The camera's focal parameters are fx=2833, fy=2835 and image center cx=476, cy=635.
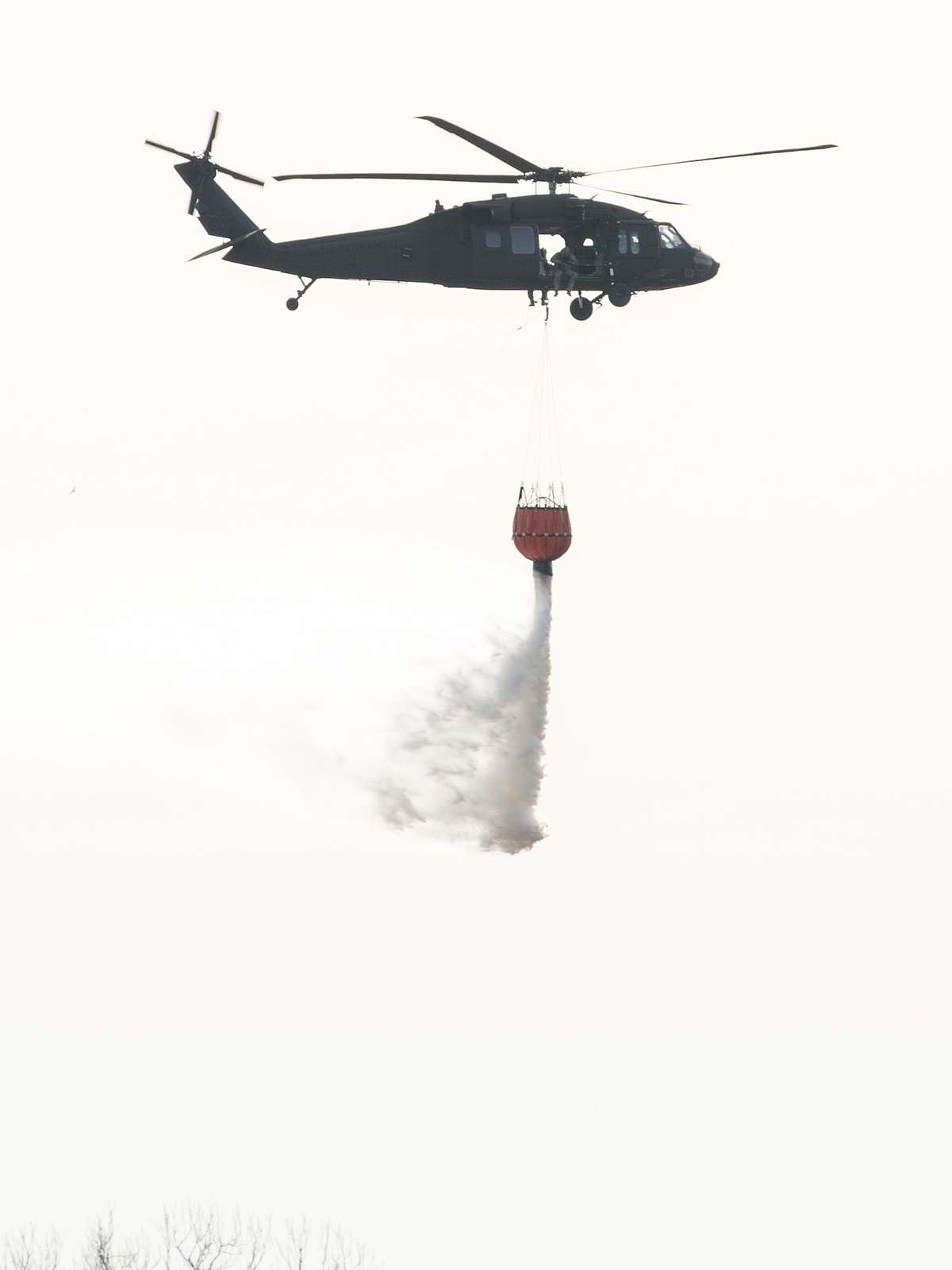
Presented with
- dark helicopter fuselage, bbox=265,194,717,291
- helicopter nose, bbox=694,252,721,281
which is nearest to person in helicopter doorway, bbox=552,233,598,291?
dark helicopter fuselage, bbox=265,194,717,291

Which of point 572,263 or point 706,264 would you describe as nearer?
point 572,263

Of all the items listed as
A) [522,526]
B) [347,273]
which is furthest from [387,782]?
[347,273]

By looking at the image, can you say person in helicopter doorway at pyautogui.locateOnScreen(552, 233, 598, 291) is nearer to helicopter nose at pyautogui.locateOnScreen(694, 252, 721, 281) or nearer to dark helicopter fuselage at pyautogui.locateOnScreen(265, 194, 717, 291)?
dark helicopter fuselage at pyautogui.locateOnScreen(265, 194, 717, 291)

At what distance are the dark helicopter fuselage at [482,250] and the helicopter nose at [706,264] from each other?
8.57ft

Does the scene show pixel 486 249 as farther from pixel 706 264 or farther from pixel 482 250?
pixel 706 264

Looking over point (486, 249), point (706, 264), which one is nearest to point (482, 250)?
point (486, 249)

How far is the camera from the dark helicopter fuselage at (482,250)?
6500 centimetres

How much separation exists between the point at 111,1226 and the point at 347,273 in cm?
3532

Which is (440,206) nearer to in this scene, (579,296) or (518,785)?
(579,296)

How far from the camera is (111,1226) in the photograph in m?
86.9

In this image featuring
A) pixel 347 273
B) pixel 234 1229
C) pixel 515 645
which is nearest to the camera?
pixel 347 273

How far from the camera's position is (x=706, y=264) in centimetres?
6806

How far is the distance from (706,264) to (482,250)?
6117 millimetres

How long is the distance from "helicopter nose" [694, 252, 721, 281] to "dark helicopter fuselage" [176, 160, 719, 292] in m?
2.61
